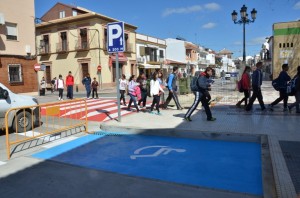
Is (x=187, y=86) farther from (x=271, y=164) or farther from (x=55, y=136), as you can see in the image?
(x=271, y=164)

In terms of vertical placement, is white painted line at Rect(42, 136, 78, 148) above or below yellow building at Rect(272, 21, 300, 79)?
below

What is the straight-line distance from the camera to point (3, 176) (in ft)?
16.0

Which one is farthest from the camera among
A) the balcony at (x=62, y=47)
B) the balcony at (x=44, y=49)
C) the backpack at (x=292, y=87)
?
the balcony at (x=44, y=49)

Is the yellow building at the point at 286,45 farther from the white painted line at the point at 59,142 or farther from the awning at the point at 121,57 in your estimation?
the white painted line at the point at 59,142

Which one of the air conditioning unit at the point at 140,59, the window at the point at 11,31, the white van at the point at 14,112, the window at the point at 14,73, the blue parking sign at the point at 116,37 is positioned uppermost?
the window at the point at 11,31

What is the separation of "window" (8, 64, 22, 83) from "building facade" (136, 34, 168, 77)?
2009 centimetres

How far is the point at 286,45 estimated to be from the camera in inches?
1210

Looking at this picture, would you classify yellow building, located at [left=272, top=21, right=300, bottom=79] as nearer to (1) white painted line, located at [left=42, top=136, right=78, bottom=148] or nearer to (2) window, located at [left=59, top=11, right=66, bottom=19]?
(2) window, located at [left=59, top=11, right=66, bottom=19]

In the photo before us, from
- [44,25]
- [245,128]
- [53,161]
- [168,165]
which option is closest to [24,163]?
[53,161]

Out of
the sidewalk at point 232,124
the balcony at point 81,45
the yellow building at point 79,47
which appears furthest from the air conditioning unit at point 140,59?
the sidewalk at point 232,124

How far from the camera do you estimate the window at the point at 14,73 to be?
2158 centimetres

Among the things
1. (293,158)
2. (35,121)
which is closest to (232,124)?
(293,158)

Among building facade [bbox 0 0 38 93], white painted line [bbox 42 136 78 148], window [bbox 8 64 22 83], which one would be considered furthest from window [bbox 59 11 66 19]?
white painted line [bbox 42 136 78 148]

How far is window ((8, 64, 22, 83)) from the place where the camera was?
70.8 feet
